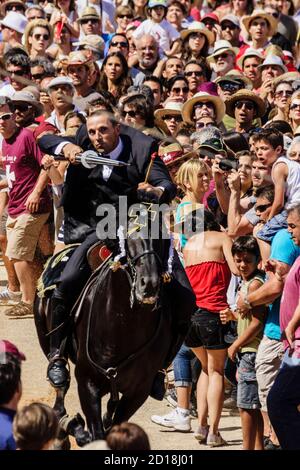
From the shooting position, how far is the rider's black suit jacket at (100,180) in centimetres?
987

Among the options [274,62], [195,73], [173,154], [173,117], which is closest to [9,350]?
[173,154]

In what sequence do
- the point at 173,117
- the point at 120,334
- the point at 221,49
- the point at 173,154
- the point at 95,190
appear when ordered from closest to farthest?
the point at 120,334 → the point at 95,190 → the point at 173,154 → the point at 173,117 → the point at 221,49

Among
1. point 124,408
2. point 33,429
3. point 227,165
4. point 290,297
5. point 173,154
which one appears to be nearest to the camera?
point 33,429

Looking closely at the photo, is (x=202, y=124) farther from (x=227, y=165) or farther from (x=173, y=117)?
(x=227, y=165)

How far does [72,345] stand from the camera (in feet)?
33.7

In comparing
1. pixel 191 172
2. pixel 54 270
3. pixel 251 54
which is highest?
pixel 251 54

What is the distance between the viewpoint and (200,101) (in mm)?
14367

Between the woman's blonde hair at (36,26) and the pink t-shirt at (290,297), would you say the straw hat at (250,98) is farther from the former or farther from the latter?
the pink t-shirt at (290,297)

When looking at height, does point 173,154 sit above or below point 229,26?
below

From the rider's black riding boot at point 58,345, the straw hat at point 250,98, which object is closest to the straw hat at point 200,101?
the straw hat at point 250,98

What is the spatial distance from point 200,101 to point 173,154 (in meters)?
1.41

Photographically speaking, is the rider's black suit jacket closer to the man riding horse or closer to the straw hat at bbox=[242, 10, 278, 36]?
the man riding horse

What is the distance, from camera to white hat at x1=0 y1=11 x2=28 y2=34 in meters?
19.4

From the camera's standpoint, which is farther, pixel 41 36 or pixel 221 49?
pixel 41 36
